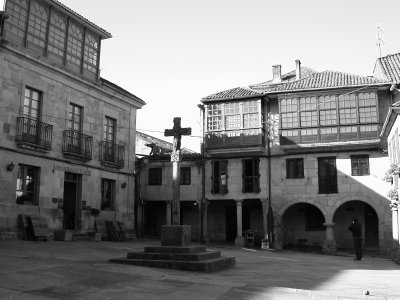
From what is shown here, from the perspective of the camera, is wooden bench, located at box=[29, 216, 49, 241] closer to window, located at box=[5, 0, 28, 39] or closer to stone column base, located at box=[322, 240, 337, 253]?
window, located at box=[5, 0, 28, 39]

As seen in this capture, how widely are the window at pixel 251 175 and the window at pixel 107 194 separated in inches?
298

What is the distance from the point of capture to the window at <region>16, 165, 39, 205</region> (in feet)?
54.5

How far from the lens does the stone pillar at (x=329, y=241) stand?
23.5 meters

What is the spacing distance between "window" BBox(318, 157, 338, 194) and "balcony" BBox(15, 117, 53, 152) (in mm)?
14050

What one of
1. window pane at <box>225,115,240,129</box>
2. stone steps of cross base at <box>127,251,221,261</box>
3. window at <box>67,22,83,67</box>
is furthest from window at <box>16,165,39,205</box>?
window pane at <box>225,115,240,129</box>

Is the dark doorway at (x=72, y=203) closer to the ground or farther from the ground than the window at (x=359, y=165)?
closer to the ground

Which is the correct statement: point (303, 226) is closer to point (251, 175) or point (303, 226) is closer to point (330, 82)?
point (251, 175)

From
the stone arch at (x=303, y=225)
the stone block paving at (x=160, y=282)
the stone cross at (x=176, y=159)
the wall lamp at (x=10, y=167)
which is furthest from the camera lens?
the stone arch at (x=303, y=225)

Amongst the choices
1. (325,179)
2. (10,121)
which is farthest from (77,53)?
(325,179)

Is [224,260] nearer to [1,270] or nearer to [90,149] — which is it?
[1,270]

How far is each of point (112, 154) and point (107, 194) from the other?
1913 mm

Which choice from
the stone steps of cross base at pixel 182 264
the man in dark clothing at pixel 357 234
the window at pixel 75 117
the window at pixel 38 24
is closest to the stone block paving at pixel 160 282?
the stone steps of cross base at pixel 182 264

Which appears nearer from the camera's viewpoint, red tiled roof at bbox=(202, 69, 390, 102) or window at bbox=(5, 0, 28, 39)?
window at bbox=(5, 0, 28, 39)

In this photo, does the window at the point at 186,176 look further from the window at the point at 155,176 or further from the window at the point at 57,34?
the window at the point at 57,34
